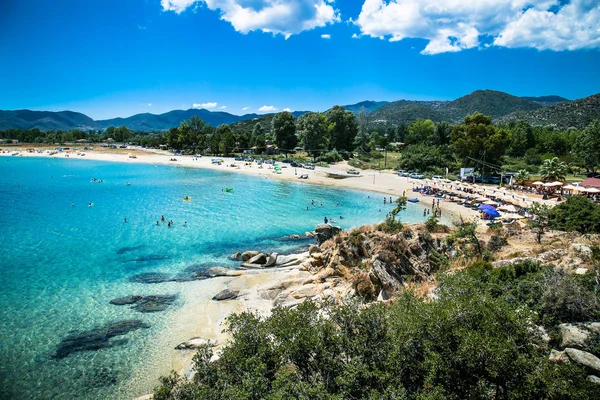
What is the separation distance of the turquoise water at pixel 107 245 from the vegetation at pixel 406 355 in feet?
23.2

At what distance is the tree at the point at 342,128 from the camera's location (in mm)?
99825

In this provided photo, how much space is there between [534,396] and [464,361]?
5.36 ft

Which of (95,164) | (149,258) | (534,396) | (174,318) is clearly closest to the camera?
(534,396)

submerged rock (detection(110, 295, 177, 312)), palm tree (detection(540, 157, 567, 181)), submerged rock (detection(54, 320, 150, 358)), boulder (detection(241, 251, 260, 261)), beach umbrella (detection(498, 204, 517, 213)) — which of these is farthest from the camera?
palm tree (detection(540, 157, 567, 181))

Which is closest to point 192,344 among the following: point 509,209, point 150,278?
point 150,278

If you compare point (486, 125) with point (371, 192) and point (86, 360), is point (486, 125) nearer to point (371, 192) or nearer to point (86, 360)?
point (371, 192)

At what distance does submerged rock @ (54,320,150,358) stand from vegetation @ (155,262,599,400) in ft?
27.8

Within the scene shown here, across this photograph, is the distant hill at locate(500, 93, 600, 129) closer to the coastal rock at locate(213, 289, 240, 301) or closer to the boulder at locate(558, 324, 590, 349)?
the boulder at locate(558, 324, 590, 349)

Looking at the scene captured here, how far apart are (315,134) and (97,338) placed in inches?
3127

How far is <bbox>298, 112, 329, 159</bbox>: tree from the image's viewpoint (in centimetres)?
9106

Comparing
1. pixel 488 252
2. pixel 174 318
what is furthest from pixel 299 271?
pixel 488 252

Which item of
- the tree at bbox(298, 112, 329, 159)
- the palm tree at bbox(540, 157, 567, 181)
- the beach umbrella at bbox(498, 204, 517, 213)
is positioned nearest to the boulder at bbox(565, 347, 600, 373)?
the beach umbrella at bbox(498, 204, 517, 213)

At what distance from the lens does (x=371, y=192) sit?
6084 centimetres

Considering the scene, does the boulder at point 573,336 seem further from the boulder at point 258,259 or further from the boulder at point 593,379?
the boulder at point 258,259
